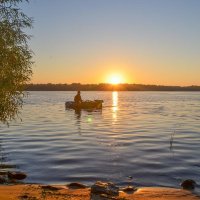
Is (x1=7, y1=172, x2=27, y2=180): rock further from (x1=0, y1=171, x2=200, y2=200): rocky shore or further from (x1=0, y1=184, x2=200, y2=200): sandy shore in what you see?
(x1=0, y1=184, x2=200, y2=200): sandy shore

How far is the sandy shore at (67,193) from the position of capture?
1981 centimetres

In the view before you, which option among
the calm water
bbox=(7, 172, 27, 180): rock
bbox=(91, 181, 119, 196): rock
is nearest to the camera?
bbox=(91, 181, 119, 196): rock

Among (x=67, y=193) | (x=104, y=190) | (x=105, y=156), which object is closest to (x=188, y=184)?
(x=104, y=190)

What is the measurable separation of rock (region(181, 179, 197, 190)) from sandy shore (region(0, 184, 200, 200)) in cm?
101

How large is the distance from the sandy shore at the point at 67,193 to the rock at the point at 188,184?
1.01 meters

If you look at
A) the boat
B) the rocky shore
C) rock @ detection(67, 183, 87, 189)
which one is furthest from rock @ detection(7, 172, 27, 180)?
the boat

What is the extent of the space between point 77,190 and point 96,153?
12.4 m

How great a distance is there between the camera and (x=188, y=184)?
23.3 metres

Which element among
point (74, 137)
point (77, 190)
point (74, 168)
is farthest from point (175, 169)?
point (74, 137)

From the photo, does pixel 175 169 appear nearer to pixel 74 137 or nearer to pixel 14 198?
pixel 14 198

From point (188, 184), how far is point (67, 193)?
6.86m

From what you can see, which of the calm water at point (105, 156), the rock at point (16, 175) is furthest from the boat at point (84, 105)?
the rock at point (16, 175)

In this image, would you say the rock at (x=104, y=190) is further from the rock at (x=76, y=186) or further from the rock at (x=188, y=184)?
the rock at (x=188, y=184)

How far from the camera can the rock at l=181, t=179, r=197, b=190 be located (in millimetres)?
23125
